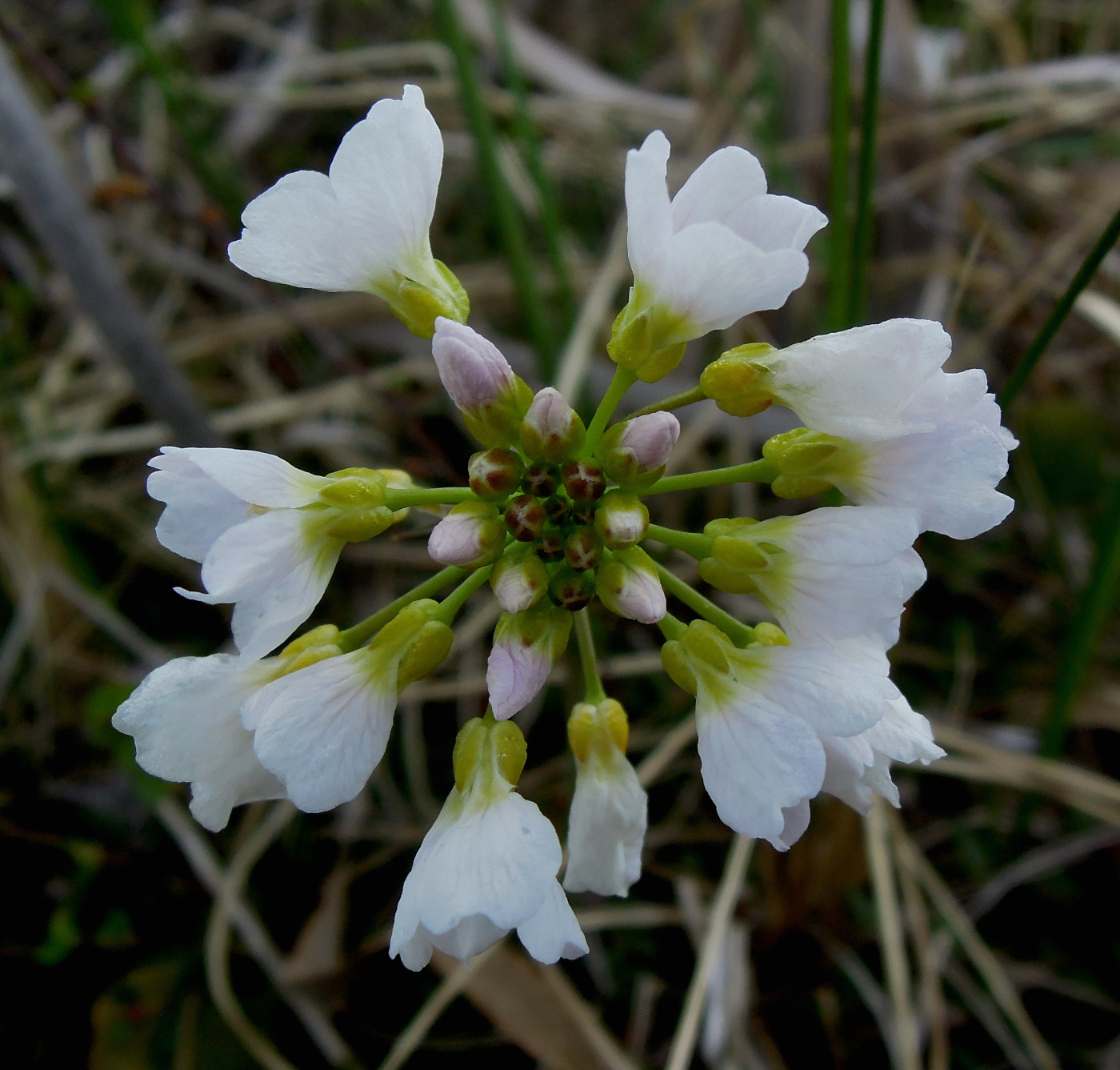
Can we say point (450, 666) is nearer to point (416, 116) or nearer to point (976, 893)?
point (976, 893)

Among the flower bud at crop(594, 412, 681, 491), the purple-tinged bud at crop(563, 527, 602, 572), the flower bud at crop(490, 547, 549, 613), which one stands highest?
the flower bud at crop(594, 412, 681, 491)

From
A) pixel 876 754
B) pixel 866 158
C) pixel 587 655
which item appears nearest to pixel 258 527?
pixel 587 655

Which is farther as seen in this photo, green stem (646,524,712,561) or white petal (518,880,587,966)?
green stem (646,524,712,561)

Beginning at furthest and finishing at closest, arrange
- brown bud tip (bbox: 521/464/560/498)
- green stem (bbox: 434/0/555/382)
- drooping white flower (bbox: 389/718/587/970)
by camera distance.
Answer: green stem (bbox: 434/0/555/382), brown bud tip (bbox: 521/464/560/498), drooping white flower (bbox: 389/718/587/970)

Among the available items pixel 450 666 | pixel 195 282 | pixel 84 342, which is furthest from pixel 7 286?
pixel 450 666

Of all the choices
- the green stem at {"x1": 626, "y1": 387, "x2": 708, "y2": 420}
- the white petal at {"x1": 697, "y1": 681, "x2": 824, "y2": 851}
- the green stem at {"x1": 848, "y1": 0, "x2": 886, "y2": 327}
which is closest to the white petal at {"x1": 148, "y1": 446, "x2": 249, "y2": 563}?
the green stem at {"x1": 626, "y1": 387, "x2": 708, "y2": 420}

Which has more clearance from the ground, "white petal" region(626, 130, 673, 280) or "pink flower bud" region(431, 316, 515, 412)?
"white petal" region(626, 130, 673, 280)

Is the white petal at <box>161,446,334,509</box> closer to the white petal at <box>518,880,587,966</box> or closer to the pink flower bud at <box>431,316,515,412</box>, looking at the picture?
the pink flower bud at <box>431,316,515,412</box>
